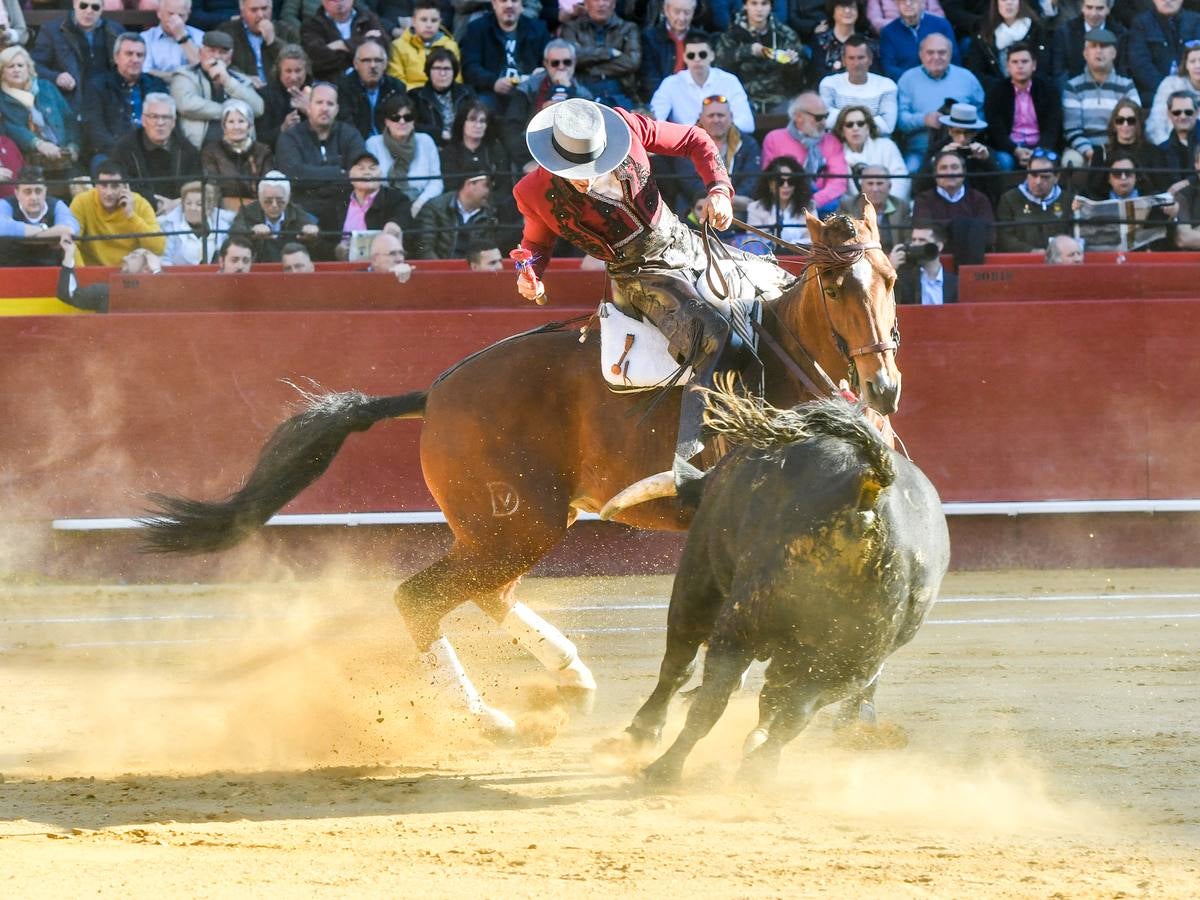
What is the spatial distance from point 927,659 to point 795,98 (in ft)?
16.2

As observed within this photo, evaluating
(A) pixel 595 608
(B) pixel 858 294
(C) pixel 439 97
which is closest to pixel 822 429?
(B) pixel 858 294

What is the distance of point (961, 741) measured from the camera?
539cm

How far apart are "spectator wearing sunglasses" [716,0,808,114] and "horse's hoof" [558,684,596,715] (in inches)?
245

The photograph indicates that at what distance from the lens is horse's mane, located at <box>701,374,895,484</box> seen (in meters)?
4.02

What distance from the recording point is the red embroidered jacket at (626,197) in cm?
586

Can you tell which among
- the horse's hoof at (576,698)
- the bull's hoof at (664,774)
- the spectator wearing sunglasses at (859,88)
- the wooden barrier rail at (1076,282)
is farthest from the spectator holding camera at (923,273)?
the bull's hoof at (664,774)

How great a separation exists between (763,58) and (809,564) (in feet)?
25.4

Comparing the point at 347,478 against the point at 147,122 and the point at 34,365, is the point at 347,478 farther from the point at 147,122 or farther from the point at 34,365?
the point at 147,122

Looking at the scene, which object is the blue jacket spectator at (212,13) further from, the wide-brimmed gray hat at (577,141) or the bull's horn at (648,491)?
the bull's horn at (648,491)

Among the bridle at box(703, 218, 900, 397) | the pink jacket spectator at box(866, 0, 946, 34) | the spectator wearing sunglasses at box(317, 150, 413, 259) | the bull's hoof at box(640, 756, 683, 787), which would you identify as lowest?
the bull's hoof at box(640, 756, 683, 787)

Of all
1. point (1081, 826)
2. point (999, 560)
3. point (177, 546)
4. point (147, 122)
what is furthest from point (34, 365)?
point (1081, 826)

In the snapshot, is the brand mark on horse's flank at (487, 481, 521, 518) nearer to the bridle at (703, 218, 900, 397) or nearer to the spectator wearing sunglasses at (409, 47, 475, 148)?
the bridle at (703, 218, 900, 397)

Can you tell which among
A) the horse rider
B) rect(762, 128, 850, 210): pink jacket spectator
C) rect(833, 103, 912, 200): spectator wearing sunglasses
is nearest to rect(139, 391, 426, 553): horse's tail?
the horse rider

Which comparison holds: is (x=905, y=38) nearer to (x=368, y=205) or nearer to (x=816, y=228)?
(x=368, y=205)
